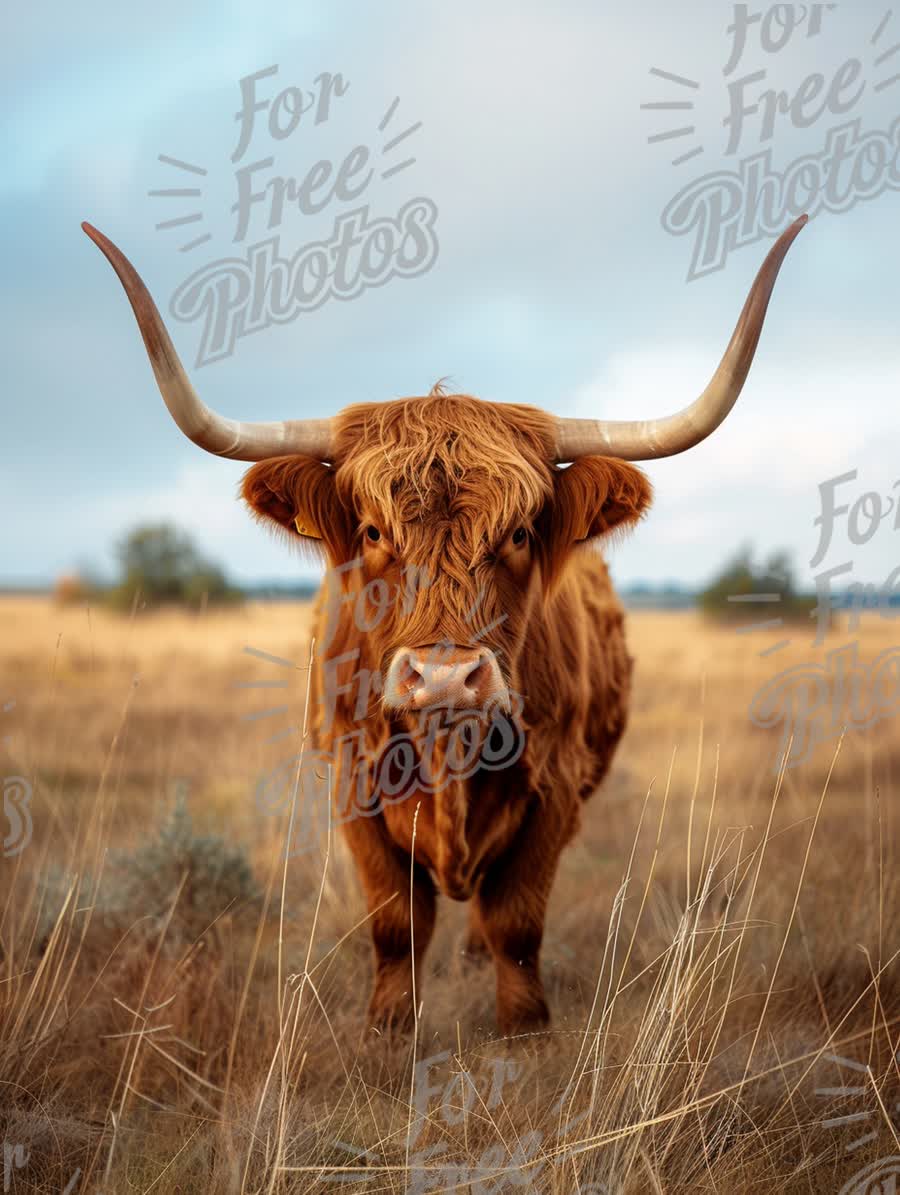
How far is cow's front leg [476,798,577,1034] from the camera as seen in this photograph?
3926 mm

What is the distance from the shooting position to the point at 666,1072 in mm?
2982

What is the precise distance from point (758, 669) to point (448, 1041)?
50.1 feet

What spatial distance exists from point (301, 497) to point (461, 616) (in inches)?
34.7

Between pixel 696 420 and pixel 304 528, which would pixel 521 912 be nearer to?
pixel 304 528

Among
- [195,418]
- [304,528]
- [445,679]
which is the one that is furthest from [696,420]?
[195,418]

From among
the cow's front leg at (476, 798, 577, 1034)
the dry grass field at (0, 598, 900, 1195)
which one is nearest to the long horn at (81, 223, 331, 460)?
the dry grass field at (0, 598, 900, 1195)

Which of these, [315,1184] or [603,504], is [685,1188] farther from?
[603,504]

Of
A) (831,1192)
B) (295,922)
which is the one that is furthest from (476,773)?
(295,922)

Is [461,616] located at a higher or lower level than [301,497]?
lower

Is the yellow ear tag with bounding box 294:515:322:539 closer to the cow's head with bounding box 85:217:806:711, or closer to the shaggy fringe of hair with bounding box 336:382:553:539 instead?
the cow's head with bounding box 85:217:806:711

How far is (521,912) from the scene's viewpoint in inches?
155

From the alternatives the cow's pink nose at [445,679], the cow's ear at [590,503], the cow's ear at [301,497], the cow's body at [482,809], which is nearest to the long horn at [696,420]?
the cow's ear at [590,503]

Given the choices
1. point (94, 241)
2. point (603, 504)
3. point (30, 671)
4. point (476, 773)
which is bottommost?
point (30, 671)

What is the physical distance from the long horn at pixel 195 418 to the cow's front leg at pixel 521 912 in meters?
1.73
